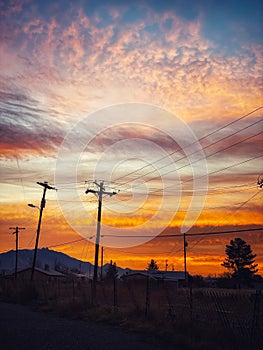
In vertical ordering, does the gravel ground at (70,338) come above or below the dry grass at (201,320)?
below

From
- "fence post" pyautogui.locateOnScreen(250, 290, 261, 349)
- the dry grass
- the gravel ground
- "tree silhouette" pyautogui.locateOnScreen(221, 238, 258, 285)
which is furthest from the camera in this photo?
"tree silhouette" pyautogui.locateOnScreen(221, 238, 258, 285)

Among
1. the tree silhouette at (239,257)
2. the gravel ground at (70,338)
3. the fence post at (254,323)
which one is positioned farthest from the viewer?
the tree silhouette at (239,257)

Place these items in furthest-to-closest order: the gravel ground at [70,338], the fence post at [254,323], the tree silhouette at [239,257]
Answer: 1. the tree silhouette at [239,257]
2. the gravel ground at [70,338]
3. the fence post at [254,323]

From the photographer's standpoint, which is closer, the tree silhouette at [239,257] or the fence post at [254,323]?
the fence post at [254,323]

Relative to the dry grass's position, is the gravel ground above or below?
A: below

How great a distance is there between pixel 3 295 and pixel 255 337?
33792mm

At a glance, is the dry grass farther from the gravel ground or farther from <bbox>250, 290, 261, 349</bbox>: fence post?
the gravel ground

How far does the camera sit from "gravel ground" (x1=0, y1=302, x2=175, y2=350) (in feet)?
40.7

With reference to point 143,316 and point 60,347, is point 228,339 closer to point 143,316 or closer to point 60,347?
point 60,347

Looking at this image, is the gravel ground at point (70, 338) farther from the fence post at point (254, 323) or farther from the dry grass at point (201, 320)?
the fence post at point (254, 323)

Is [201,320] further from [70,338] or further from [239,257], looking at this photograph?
[239,257]

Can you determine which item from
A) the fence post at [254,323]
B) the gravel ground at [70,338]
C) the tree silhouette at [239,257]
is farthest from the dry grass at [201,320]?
the tree silhouette at [239,257]

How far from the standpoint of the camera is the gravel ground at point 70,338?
488 inches

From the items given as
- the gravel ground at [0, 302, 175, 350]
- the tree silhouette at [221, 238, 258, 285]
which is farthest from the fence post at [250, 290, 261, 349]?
the tree silhouette at [221, 238, 258, 285]
